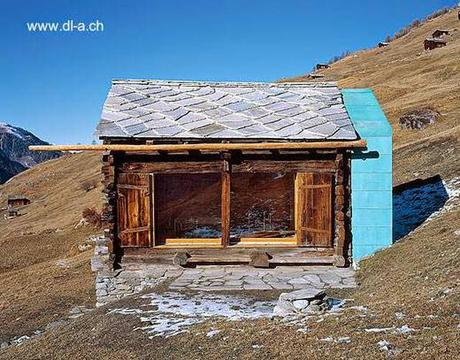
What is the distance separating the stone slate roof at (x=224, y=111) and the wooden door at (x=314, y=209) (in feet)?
3.64

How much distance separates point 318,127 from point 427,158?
10107mm

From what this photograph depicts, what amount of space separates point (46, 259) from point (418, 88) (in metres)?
28.0

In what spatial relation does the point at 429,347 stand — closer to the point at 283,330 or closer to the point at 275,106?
the point at 283,330

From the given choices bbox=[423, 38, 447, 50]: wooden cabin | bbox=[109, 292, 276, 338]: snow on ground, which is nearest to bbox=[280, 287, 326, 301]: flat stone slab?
bbox=[109, 292, 276, 338]: snow on ground

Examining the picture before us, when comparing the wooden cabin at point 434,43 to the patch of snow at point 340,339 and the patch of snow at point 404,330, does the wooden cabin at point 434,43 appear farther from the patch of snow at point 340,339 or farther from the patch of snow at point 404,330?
the patch of snow at point 340,339

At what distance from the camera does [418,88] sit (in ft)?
121

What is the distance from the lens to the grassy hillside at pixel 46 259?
1269 cm

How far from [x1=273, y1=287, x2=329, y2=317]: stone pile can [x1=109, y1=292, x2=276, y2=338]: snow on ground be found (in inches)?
10.4

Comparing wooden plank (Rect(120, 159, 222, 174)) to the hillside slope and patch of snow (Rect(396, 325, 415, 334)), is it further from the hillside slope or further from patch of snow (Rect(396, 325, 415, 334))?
the hillside slope

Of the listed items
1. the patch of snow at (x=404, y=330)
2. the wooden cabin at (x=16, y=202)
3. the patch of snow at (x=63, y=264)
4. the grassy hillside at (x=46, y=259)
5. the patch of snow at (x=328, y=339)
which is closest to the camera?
the patch of snow at (x=404, y=330)

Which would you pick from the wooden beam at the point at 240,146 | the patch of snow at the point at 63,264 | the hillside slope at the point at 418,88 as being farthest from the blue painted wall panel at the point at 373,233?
the patch of snow at the point at 63,264

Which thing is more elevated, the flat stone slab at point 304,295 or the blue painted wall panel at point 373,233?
the blue painted wall panel at point 373,233

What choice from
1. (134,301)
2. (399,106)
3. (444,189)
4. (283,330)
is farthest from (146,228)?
(399,106)

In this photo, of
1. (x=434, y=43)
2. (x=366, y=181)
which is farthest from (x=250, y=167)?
(x=434, y=43)
